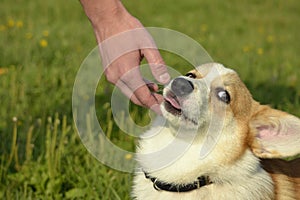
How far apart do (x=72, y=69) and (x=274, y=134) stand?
3.13 metres

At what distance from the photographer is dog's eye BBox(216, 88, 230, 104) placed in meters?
3.14

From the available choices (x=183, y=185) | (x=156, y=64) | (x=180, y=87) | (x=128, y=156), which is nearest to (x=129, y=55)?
(x=156, y=64)

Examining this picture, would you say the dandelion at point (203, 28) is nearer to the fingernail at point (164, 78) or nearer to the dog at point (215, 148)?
the dog at point (215, 148)

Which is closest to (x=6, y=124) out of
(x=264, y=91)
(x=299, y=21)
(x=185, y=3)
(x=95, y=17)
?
(x=95, y=17)

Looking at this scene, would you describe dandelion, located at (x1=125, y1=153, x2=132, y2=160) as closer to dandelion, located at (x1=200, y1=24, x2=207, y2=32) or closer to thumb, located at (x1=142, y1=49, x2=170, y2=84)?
thumb, located at (x1=142, y1=49, x2=170, y2=84)

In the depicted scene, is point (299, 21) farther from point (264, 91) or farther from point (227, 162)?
point (227, 162)

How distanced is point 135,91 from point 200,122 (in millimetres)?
418

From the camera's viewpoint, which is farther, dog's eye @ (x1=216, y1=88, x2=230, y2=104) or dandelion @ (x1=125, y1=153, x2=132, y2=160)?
dandelion @ (x1=125, y1=153, x2=132, y2=160)

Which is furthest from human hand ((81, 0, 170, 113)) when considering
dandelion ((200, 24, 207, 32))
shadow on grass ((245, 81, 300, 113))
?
dandelion ((200, 24, 207, 32))

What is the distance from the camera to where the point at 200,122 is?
296 cm

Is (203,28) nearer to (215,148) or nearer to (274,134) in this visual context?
(274,134)

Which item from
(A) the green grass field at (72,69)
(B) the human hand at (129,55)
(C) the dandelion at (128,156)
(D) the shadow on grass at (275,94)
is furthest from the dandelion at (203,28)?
(B) the human hand at (129,55)

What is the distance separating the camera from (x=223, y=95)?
3148 mm

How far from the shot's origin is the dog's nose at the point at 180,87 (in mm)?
2895
